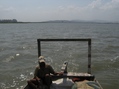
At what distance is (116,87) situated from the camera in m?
12.8

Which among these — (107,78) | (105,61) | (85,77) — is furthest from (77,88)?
(105,61)

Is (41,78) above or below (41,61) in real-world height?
below

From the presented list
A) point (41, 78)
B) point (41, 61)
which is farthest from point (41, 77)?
point (41, 61)

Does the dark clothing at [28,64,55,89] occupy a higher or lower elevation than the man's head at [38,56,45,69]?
lower

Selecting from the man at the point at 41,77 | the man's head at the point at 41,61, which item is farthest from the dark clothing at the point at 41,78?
the man's head at the point at 41,61

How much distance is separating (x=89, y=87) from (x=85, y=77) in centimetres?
246

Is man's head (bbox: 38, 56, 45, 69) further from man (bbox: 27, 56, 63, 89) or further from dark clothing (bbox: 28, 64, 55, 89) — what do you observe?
dark clothing (bbox: 28, 64, 55, 89)

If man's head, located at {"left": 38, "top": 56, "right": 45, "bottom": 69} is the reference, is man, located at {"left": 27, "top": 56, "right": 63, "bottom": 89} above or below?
below

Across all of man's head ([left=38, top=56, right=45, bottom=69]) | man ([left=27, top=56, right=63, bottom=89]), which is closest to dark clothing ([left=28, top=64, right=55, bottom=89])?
man ([left=27, top=56, right=63, bottom=89])

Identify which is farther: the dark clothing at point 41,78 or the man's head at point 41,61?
the dark clothing at point 41,78

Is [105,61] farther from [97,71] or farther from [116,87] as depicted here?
[116,87]

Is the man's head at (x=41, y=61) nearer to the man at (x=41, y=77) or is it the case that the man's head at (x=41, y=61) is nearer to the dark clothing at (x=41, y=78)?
the man at (x=41, y=77)

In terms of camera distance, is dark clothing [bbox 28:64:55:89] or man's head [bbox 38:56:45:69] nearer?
man's head [bbox 38:56:45:69]

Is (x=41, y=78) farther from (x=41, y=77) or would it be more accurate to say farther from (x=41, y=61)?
(x=41, y=61)
